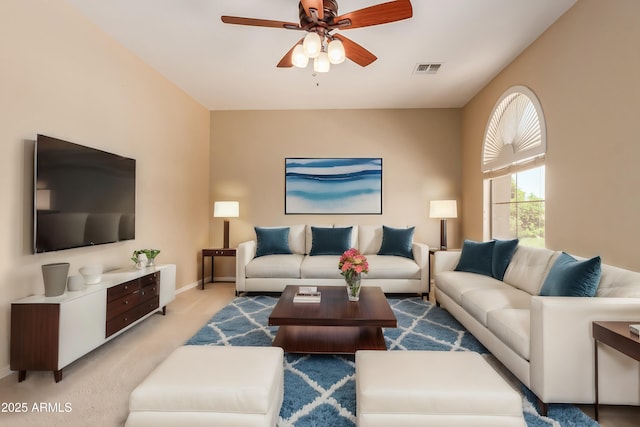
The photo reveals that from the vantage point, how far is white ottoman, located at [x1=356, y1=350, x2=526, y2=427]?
4.26 feet

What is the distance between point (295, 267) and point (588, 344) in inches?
117

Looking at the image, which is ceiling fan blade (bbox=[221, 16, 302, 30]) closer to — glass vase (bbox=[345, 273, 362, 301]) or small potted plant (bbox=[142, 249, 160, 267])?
glass vase (bbox=[345, 273, 362, 301])

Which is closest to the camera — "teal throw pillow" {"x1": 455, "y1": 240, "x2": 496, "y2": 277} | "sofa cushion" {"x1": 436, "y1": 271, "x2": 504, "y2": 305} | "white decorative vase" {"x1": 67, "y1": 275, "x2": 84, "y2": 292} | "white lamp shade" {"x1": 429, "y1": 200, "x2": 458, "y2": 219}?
"white decorative vase" {"x1": 67, "y1": 275, "x2": 84, "y2": 292}

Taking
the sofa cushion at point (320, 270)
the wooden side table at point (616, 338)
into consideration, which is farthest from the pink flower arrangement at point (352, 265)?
the wooden side table at point (616, 338)

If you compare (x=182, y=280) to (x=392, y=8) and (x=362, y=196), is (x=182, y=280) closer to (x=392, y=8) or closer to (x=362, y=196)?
(x=362, y=196)

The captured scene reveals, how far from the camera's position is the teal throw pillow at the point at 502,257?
3.14m

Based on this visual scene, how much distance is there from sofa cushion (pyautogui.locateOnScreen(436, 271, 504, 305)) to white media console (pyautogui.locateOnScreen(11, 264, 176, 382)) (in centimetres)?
303

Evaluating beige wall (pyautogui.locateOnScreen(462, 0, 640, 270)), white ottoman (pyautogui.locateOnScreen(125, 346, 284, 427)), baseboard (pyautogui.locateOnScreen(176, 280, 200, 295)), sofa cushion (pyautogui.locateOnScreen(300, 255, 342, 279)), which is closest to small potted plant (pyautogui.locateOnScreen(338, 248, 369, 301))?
sofa cushion (pyautogui.locateOnScreen(300, 255, 342, 279))

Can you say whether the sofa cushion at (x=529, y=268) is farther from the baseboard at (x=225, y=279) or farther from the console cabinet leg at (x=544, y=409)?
the baseboard at (x=225, y=279)

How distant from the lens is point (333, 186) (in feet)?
16.8

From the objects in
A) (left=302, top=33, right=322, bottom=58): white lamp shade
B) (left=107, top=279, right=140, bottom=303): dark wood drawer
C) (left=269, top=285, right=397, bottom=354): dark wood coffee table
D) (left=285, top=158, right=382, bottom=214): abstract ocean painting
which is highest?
(left=302, top=33, right=322, bottom=58): white lamp shade

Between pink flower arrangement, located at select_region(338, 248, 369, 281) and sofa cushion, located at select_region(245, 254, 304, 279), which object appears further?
sofa cushion, located at select_region(245, 254, 304, 279)

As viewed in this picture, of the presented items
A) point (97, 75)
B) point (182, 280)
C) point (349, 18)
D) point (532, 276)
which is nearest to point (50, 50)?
point (97, 75)

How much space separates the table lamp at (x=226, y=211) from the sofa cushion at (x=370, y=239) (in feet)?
6.39
